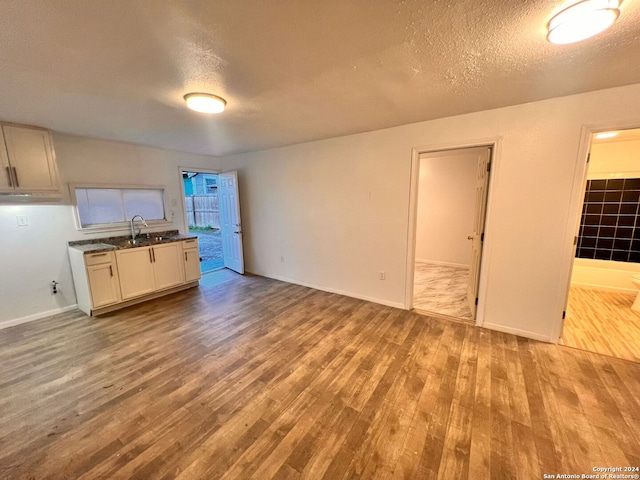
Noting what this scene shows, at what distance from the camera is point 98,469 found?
138cm

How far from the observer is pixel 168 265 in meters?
3.90

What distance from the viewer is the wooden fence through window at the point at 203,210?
10047 millimetres

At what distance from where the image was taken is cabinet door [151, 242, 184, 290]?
377 cm

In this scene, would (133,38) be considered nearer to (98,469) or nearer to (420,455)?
(98,469)

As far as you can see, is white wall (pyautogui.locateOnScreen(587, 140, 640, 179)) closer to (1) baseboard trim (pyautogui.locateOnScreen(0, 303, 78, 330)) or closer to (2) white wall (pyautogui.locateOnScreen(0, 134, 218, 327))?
(2) white wall (pyautogui.locateOnScreen(0, 134, 218, 327))

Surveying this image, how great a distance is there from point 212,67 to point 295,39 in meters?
Answer: 0.64

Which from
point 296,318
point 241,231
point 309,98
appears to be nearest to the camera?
point 309,98

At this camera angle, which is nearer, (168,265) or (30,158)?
(30,158)

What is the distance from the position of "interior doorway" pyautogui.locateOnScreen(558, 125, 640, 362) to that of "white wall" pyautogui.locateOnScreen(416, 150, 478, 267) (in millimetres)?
1677

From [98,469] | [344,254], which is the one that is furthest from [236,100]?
[98,469]

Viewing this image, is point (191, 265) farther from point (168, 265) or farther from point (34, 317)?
point (34, 317)

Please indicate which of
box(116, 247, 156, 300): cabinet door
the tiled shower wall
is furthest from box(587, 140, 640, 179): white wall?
box(116, 247, 156, 300): cabinet door

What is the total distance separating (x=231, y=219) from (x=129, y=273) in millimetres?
1937

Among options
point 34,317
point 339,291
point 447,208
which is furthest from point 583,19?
point 34,317
